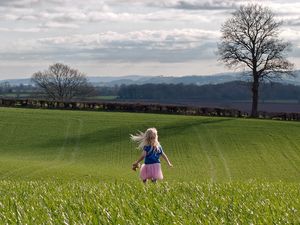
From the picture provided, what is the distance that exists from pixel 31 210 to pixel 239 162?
36224 millimetres

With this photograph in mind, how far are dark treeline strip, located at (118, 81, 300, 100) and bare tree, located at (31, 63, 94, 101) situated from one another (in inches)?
1437

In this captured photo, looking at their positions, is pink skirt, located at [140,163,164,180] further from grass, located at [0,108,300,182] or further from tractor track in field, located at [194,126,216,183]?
grass, located at [0,108,300,182]

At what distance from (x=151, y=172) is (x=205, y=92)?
155 m

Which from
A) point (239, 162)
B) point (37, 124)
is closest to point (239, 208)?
point (239, 162)

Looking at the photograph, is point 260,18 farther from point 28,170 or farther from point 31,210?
point 31,210

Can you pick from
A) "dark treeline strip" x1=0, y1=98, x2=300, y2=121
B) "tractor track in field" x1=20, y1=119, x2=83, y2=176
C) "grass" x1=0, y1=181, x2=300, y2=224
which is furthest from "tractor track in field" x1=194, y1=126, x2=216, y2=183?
"grass" x1=0, y1=181, x2=300, y2=224

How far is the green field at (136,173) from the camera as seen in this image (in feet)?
23.8

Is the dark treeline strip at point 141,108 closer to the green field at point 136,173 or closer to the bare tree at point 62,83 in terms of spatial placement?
the green field at point 136,173

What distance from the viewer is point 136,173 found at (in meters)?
36.3

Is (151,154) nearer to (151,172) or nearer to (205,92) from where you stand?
(151,172)

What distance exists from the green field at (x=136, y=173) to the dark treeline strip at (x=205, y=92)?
107m

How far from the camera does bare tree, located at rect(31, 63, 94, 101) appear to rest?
124m

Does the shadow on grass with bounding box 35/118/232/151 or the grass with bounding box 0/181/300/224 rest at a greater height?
the grass with bounding box 0/181/300/224

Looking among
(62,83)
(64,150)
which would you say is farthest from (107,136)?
(62,83)
